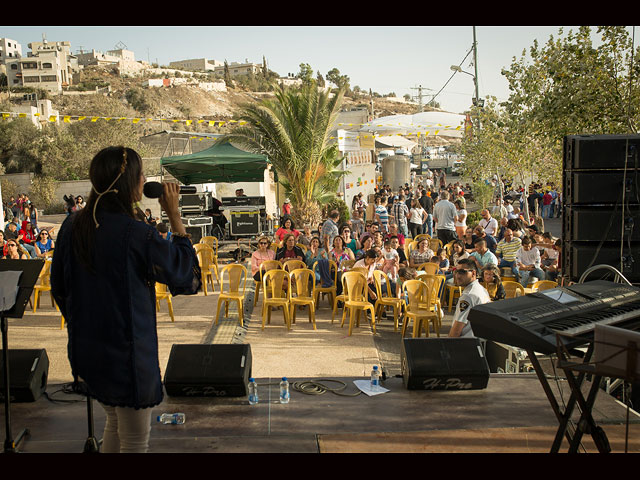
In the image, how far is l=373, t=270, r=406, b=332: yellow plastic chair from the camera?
7921mm

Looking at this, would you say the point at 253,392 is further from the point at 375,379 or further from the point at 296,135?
the point at 296,135

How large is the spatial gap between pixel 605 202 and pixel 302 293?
185 inches

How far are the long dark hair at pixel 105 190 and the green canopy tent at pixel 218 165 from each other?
36.7 ft

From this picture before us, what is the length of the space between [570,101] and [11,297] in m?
6.33

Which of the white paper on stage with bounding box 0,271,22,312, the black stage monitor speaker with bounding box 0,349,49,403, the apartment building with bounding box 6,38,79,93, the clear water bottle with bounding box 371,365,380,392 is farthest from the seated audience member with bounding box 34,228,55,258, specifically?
the apartment building with bounding box 6,38,79,93

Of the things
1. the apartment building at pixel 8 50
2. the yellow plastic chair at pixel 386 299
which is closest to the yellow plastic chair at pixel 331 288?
the yellow plastic chair at pixel 386 299

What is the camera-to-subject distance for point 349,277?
7.94 metres

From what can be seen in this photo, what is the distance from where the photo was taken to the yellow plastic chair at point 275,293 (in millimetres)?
7941

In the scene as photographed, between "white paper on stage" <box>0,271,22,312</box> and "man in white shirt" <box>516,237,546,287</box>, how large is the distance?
756 centimetres

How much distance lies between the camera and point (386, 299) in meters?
8.16

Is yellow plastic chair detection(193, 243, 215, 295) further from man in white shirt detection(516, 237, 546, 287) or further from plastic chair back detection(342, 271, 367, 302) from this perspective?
man in white shirt detection(516, 237, 546, 287)

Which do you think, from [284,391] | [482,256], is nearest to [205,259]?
[482,256]
